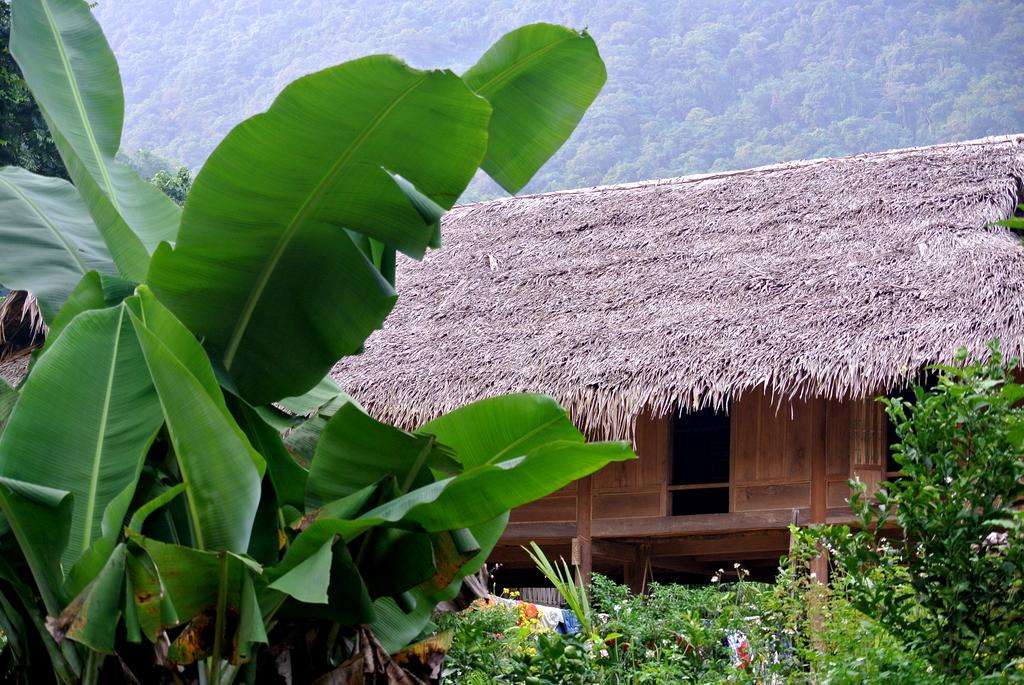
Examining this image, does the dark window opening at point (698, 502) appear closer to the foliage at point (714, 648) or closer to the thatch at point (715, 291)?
the thatch at point (715, 291)

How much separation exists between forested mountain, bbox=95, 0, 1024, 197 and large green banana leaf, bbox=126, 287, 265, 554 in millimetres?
26370

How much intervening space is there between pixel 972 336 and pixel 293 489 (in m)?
5.60

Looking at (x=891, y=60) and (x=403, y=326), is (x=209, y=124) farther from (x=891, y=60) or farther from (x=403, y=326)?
(x=403, y=326)

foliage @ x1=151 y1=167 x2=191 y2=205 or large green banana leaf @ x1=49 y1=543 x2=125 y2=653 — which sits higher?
foliage @ x1=151 y1=167 x2=191 y2=205

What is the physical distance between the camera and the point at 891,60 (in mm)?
36844

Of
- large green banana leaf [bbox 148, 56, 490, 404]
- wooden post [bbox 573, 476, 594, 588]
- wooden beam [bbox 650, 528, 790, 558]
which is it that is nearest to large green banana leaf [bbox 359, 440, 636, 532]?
large green banana leaf [bbox 148, 56, 490, 404]

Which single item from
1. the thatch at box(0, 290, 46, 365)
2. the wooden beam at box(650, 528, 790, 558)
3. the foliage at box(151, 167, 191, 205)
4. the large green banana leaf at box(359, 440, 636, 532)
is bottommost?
the large green banana leaf at box(359, 440, 636, 532)

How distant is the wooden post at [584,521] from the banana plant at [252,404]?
6.04 m

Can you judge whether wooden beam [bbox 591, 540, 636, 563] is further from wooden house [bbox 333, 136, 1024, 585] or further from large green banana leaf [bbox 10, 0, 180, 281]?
large green banana leaf [bbox 10, 0, 180, 281]

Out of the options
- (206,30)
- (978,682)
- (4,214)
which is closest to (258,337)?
(4,214)

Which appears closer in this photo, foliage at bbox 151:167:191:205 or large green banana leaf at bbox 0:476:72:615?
large green banana leaf at bbox 0:476:72:615

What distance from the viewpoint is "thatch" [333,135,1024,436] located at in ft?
26.3

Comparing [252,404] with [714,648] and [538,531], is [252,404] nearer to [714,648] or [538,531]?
[714,648]

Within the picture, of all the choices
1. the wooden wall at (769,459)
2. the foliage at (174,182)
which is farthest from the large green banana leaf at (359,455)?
the foliage at (174,182)
